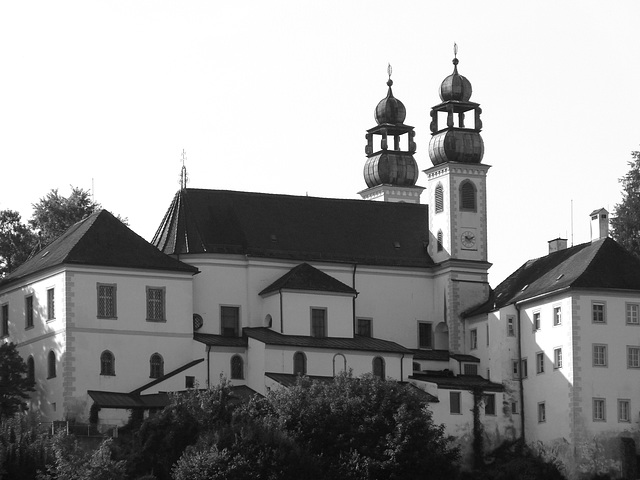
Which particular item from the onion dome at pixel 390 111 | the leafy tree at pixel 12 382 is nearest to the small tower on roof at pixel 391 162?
the onion dome at pixel 390 111

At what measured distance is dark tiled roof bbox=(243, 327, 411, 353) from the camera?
9494cm

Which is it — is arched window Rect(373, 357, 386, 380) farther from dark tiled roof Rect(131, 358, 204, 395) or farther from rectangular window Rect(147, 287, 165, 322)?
rectangular window Rect(147, 287, 165, 322)

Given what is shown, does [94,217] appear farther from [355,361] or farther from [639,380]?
[639,380]

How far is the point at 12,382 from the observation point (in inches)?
3595

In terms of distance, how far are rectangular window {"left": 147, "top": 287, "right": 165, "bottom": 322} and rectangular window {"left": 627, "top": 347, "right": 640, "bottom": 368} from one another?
782 inches

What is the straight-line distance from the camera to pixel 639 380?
94.1 meters

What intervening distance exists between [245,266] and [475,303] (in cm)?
1105

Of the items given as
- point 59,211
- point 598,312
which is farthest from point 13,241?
point 598,312

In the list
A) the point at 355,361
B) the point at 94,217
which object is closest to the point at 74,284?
the point at 94,217

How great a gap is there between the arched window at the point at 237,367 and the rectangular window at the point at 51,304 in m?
8.00

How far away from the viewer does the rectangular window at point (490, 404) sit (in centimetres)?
9569

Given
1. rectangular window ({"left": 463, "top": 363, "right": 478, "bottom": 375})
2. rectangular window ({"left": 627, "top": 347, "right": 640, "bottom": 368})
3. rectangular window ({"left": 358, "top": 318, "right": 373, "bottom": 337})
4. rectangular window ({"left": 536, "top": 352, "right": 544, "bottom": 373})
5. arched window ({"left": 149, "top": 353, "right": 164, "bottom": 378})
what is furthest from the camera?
rectangular window ({"left": 358, "top": 318, "right": 373, "bottom": 337})

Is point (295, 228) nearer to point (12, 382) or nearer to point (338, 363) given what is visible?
point (338, 363)

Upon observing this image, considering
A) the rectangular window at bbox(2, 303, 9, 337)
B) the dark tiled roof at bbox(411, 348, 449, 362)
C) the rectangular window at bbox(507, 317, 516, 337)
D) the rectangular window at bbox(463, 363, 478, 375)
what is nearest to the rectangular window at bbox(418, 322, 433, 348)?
the dark tiled roof at bbox(411, 348, 449, 362)
